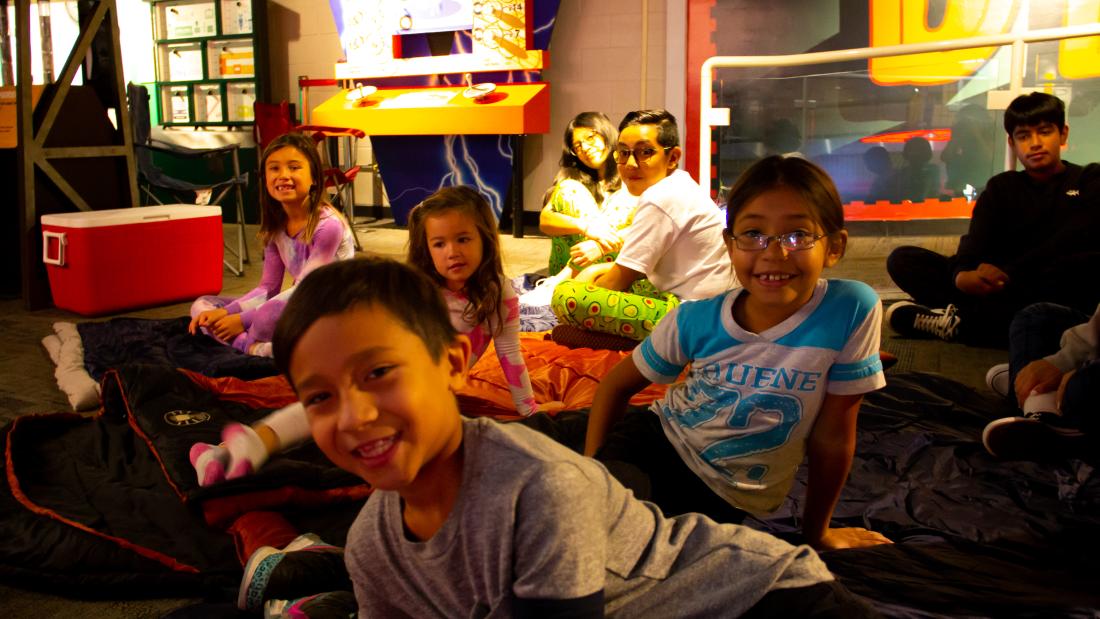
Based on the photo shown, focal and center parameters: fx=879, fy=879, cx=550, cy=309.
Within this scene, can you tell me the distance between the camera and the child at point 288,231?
105 inches

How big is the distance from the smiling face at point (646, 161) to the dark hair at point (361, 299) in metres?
1.75

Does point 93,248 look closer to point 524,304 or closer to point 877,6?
point 524,304

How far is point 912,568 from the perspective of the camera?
1.32 metres

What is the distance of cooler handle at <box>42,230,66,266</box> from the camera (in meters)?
3.56

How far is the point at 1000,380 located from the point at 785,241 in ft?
4.51

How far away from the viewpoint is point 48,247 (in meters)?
3.65

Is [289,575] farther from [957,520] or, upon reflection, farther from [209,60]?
[209,60]

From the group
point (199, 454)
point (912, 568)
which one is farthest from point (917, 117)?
point (199, 454)

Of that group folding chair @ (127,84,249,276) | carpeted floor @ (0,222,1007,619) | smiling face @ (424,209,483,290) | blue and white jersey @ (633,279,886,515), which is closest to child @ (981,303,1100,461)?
carpeted floor @ (0,222,1007,619)

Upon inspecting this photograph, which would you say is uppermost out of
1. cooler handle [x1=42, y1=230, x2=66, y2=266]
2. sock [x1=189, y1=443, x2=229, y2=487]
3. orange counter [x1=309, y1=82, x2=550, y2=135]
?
orange counter [x1=309, y1=82, x2=550, y2=135]

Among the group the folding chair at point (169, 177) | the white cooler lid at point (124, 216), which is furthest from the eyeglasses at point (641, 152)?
the folding chair at point (169, 177)

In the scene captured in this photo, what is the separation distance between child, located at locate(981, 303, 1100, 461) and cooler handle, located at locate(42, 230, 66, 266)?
339 cm

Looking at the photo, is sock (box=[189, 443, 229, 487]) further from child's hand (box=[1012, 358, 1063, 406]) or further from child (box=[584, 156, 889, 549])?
child's hand (box=[1012, 358, 1063, 406])

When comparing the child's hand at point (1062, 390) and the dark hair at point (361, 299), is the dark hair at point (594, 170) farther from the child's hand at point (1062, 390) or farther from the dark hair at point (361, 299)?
the dark hair at point (361, 299)
